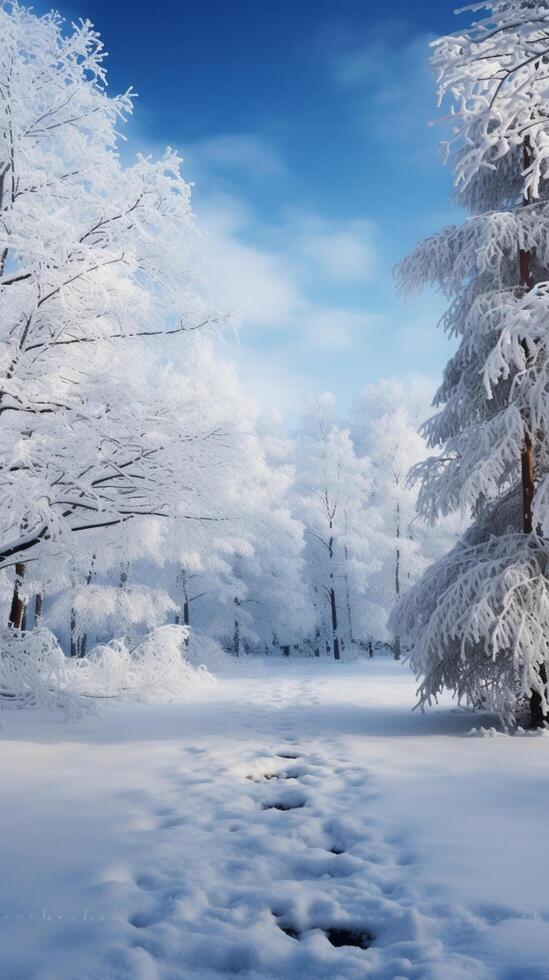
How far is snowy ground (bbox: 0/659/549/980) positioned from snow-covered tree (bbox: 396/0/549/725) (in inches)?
34.2

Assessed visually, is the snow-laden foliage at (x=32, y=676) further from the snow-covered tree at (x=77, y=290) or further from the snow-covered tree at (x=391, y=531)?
the snow-covered tree at (x=391, y=531)

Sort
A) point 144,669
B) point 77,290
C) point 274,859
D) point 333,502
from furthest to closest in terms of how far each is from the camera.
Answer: point 333,502 → point 144,669 → point 77,290 → point 274,859

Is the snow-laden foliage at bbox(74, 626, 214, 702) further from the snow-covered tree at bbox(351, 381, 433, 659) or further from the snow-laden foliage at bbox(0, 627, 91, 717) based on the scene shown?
the snow-covered tree at bbox(351, 381, 433, 659)

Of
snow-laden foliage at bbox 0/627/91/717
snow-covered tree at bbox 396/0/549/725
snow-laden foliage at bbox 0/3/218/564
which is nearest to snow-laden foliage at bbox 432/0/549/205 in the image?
snow-covered tree at bbox 396/0/549/725

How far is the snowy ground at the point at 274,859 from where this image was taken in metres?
2.19

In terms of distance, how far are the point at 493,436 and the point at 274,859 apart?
194 inches

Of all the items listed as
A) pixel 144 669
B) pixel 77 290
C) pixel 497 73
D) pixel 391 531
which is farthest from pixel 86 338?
pixel 391 531

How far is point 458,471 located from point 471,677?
2.31 m

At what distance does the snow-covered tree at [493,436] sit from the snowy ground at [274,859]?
0.87m

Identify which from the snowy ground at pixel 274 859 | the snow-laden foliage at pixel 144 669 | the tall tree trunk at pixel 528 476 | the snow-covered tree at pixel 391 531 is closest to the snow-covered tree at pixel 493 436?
the tall tree trunk at pixel 528 476

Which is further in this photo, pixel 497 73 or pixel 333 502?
pixel 333 502

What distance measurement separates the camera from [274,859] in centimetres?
304

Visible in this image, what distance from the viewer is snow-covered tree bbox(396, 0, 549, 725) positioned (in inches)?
226

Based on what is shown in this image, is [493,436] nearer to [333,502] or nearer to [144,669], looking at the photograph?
[144,669]
